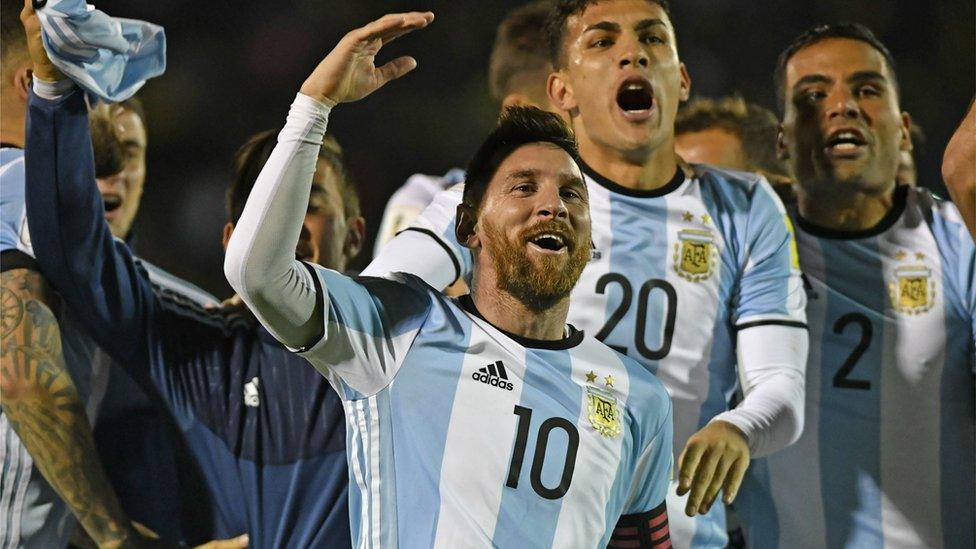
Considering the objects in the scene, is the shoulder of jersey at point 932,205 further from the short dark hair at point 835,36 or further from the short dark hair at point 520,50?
the short dark hair at point 520,50

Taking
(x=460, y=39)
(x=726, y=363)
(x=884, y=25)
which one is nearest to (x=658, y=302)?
(x=726, y=363)

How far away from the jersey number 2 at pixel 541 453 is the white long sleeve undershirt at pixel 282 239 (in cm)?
49

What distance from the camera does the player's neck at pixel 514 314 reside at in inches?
103

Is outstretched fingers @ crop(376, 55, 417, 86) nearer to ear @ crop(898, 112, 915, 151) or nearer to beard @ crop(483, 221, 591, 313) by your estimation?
beard @ crop(483, 221, 591, 313)

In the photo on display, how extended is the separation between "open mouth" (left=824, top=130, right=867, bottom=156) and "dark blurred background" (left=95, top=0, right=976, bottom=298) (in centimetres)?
136

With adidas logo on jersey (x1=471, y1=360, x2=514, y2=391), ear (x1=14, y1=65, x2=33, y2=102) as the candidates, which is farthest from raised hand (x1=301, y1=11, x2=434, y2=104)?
ear (x1=14, y1=65, x2=33, y2=102)

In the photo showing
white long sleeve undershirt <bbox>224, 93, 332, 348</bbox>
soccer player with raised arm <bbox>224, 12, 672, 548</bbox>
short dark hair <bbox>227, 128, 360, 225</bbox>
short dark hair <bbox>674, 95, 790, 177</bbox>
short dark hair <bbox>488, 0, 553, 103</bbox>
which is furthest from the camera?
short dark hair <bbox>674, 95, 790, 177</bbox>

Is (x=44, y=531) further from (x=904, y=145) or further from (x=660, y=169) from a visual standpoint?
(x=904, y=145)

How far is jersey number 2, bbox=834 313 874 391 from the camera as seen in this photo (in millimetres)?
3527

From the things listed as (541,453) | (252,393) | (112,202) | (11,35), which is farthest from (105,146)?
(541,453)

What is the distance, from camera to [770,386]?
3.08 meters

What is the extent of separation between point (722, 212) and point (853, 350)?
60 centimetres

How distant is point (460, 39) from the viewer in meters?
4.91

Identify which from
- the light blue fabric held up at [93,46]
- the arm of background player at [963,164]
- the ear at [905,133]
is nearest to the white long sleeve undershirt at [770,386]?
the ear at [905,133]
